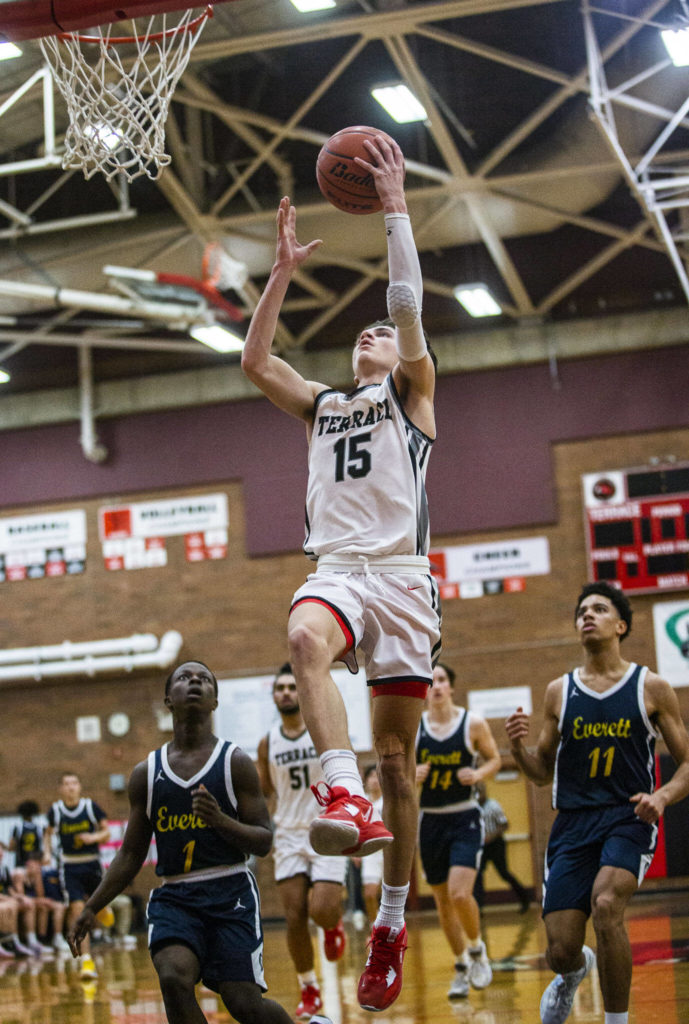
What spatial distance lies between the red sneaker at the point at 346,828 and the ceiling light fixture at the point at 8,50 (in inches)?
317

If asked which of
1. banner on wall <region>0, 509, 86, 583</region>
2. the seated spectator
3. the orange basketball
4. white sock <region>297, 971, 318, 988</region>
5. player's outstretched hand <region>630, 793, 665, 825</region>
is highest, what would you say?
banner on wall <region>0, 509, 86, 583</region>

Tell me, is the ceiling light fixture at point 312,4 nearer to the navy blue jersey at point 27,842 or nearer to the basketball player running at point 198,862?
the basketball player running at point 198,862

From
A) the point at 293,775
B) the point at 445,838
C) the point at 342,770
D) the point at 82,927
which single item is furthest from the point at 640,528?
the point at 342,770

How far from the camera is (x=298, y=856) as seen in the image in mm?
8227

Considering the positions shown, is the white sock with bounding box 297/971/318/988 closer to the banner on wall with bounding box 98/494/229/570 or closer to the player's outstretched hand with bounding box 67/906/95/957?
the player's outstretched hand with bounding box 67/906/95/957

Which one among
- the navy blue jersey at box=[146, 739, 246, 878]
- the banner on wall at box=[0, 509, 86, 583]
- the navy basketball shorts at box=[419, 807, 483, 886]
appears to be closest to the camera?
the navy blue jersey at box=[146, 739, 246, 878]

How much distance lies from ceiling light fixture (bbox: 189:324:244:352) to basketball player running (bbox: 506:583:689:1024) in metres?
9.25

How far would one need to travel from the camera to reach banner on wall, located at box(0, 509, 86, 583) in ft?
57.2

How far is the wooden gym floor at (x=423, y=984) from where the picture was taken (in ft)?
24.2

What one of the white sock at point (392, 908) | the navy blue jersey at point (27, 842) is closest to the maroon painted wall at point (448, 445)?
the navy blue jersey at point (27, 842)

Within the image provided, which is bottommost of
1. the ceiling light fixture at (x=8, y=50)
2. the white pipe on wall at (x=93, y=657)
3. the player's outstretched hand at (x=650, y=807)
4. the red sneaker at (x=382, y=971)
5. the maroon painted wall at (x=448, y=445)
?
the red sneaker at (x=382, y=971)

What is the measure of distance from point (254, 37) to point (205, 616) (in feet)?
25.5

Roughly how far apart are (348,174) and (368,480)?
1.13m

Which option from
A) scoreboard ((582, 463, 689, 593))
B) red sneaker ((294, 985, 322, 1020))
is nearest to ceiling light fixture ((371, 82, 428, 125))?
scoreboard ((582, 463, 689, 593))
